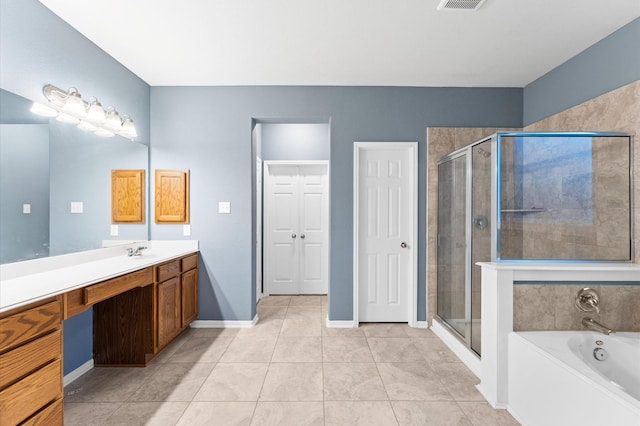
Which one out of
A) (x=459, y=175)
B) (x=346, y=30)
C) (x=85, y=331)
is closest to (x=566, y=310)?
(x=459, y=175)

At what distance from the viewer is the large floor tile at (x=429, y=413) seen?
70.7 inches

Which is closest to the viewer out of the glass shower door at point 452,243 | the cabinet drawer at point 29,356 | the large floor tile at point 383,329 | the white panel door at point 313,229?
the cabinet drawer at point 29,356

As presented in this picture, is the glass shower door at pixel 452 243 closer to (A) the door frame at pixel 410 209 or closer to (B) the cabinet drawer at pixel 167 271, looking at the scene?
(A) the door frame at pixel 410 209

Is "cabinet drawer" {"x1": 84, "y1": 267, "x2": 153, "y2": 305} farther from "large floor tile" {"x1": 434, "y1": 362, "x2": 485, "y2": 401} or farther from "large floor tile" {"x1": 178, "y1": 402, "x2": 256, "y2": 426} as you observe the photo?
"large floor tile" {"x1": 434, "y1": 362, "x2": 485, "y2": 401}

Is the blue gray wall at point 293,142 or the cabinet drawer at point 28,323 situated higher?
the blue gray wall at point 293,142

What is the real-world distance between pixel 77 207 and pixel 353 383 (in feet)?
8.19

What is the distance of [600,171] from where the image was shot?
219cm

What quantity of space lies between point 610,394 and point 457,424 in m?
0.82

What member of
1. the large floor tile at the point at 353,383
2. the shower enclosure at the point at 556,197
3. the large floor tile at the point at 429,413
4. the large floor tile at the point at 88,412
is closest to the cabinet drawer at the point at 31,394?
the large floor tile at the point at 88,412

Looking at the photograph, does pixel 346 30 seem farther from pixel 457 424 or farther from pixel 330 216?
pixel 457 424

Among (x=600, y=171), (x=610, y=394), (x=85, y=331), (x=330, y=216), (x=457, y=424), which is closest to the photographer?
(x=610, y=394)

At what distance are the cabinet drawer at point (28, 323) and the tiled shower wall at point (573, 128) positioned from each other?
3.12 meters

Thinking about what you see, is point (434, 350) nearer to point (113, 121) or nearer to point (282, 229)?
point (282, 229)

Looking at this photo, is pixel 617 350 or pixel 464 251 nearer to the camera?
pixel 617 350
